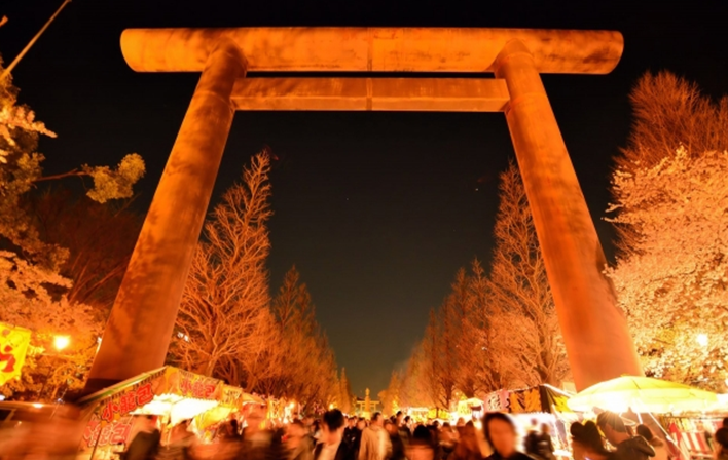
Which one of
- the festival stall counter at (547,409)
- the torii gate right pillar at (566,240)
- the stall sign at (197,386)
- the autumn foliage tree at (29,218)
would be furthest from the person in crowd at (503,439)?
the autumn foliage tree at (29,218)

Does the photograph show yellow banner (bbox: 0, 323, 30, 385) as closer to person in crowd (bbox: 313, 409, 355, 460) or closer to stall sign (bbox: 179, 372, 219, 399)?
stall sign (bbox: 179, 372, 219, 399)

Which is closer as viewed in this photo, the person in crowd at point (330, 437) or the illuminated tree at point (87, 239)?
the person in crowd at point (330, 437)

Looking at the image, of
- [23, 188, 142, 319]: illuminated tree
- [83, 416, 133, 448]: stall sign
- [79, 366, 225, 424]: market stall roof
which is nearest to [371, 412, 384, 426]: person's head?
[79, 366, 225, 424]: market stall roof

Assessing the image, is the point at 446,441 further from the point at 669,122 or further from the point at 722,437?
the point at 669,122

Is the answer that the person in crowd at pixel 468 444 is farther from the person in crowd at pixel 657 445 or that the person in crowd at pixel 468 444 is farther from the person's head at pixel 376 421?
the person's head at pixel 376 421

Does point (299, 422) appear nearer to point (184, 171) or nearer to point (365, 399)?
point (184, 171)

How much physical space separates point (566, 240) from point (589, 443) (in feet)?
17.6

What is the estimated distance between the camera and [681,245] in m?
8.84

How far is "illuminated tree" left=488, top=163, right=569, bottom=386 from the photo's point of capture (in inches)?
611

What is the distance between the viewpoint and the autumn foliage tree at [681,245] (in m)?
8.59

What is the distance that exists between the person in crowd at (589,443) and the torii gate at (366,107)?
12.9 ft

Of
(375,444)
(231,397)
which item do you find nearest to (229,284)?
(231,397)

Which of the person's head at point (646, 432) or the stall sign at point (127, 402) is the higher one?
the stall sign at point (127, 402)

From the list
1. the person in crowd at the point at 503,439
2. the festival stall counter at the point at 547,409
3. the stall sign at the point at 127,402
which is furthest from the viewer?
the festival stall counter at the point at 547,409
